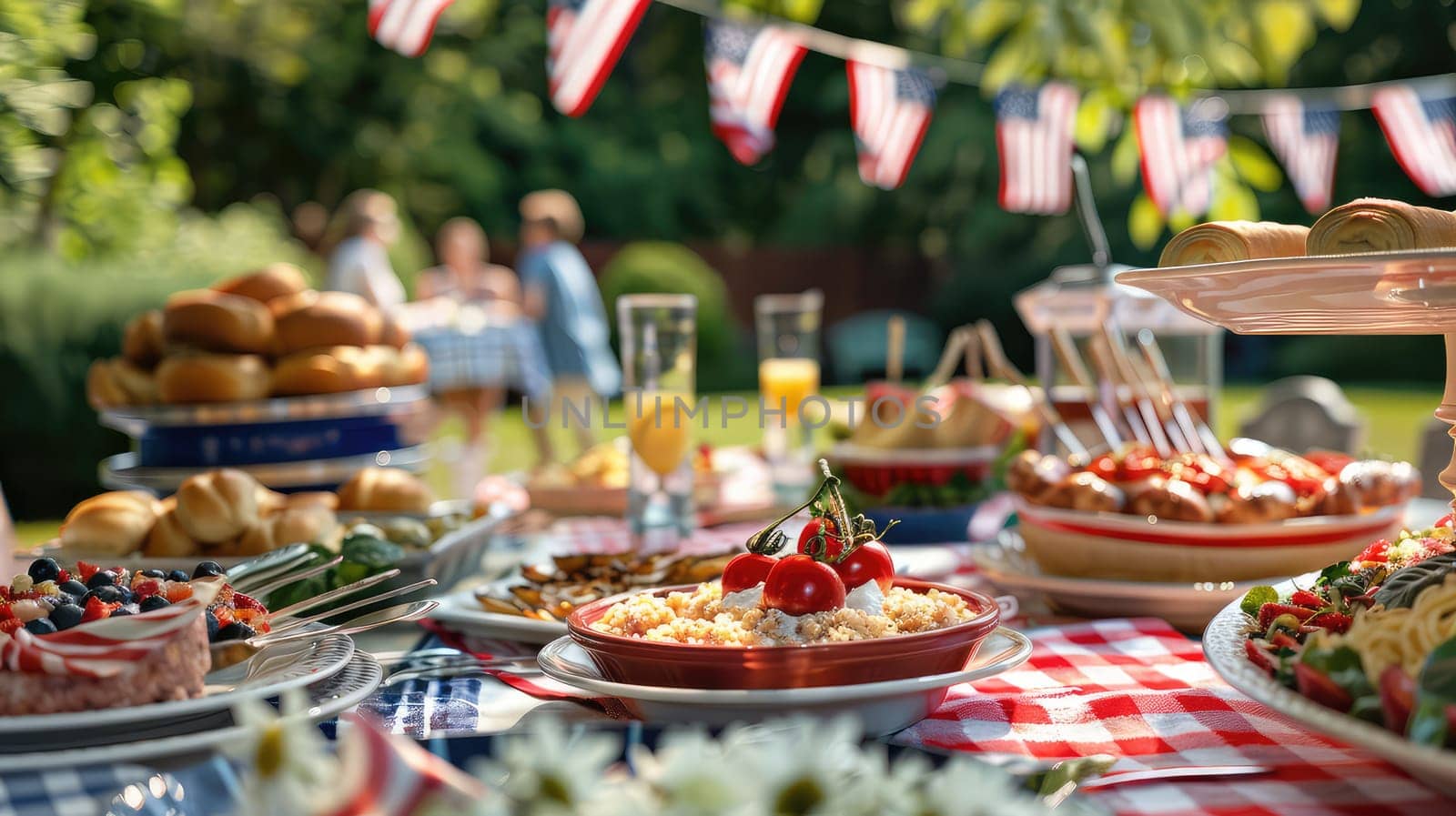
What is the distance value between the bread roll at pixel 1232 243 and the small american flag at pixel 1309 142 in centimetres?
395

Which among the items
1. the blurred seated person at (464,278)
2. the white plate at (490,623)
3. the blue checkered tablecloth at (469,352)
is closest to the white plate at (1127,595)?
the white plate at (490,623)

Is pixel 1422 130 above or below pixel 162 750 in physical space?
above

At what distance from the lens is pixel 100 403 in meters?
2.05

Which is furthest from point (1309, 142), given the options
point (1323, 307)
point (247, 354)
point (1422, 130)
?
point (1323, 307)

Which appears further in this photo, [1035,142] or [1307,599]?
[1035,142]

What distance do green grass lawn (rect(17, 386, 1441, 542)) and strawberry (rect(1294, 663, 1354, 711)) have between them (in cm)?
489

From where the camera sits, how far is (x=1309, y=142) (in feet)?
15.7

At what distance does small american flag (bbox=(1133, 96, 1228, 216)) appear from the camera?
3.93 meters

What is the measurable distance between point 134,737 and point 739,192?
1610cm

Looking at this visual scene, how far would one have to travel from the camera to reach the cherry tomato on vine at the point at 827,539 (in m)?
1.02

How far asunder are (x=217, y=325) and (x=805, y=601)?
144cm

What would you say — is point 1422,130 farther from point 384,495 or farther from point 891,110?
point 384,495

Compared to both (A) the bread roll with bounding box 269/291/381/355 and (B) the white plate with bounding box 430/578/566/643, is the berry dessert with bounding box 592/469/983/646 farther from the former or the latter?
(A) the bread roll with bounding box 269/291/381/355

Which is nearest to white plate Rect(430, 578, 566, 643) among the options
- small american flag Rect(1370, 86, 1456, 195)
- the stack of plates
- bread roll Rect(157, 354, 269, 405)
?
the stack of plates
